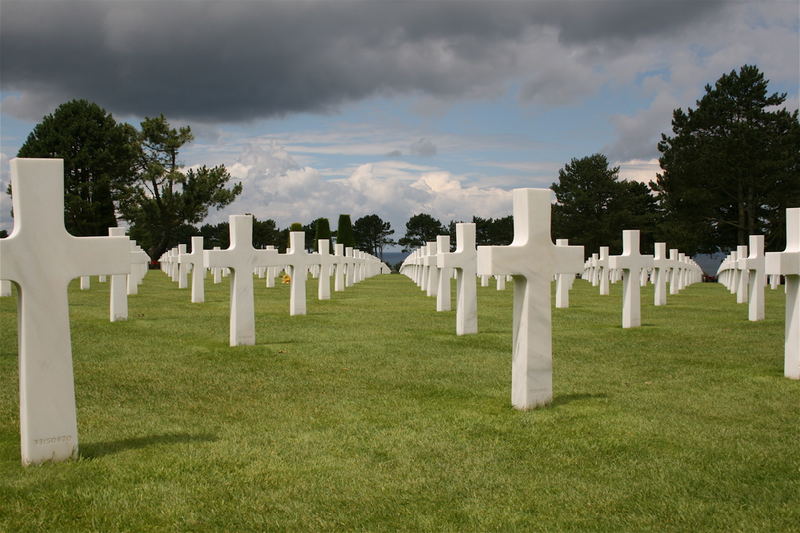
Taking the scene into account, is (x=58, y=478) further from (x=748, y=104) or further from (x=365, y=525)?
(x=748, y=104)

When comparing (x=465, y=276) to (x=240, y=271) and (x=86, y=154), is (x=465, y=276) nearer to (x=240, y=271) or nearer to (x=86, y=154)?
(x=240, y=271)

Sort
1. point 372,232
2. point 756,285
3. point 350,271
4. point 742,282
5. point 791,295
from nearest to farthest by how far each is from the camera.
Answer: point 791,295 < point 756,285 < point 742,282 < point 350,271 < point 372,232

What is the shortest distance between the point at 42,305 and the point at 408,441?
2.64 metres

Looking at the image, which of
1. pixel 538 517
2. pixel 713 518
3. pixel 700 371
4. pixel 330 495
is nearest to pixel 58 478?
pixel 330 495

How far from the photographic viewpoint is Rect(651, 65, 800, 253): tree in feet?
148

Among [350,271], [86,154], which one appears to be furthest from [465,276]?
[86,154]

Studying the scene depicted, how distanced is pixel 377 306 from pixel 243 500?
514 inches

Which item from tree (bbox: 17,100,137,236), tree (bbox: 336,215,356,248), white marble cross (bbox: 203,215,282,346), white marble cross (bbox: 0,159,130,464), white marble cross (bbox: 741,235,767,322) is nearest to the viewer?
white marble cross (bbox: 0,159,130,464)

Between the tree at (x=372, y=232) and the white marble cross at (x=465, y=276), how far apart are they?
102699mm

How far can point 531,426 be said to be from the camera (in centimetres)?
579

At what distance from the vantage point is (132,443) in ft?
17.4

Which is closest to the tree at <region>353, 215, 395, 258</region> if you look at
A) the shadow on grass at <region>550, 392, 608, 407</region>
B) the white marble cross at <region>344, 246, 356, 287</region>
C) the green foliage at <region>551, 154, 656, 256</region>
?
the green foliage at <region>551, 154, 656, 256</region>

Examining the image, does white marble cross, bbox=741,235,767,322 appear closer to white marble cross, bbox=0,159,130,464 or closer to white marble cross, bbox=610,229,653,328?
white marble cross, bbox=610,229,653,328

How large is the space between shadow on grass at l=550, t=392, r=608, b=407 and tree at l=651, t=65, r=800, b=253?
42817 millimetres
